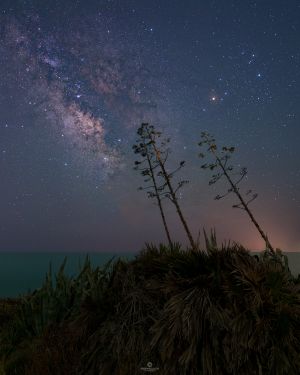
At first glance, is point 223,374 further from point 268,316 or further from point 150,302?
point 150,302

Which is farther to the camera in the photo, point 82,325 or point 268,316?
point 82,325

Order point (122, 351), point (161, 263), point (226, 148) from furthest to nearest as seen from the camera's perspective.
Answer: point (226, 148) → point (161, 263) → point (122, 351)

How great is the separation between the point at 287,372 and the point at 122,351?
2580 mm

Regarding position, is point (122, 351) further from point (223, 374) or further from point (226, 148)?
point (226, 148)

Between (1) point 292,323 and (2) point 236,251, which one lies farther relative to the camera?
(2) point 236,251

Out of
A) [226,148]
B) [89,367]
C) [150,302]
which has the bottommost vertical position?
[89,367]

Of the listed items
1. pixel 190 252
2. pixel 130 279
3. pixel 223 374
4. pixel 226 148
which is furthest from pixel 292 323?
pixel 226 148

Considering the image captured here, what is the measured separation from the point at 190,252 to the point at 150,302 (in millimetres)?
1145

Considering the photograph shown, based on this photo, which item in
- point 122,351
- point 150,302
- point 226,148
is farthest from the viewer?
point 226,148

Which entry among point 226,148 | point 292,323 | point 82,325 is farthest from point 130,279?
point 226,148

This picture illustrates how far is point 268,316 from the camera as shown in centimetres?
605

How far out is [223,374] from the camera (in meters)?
5.91

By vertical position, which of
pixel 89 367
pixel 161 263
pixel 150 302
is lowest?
pixel 89 367

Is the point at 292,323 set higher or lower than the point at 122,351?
higher
